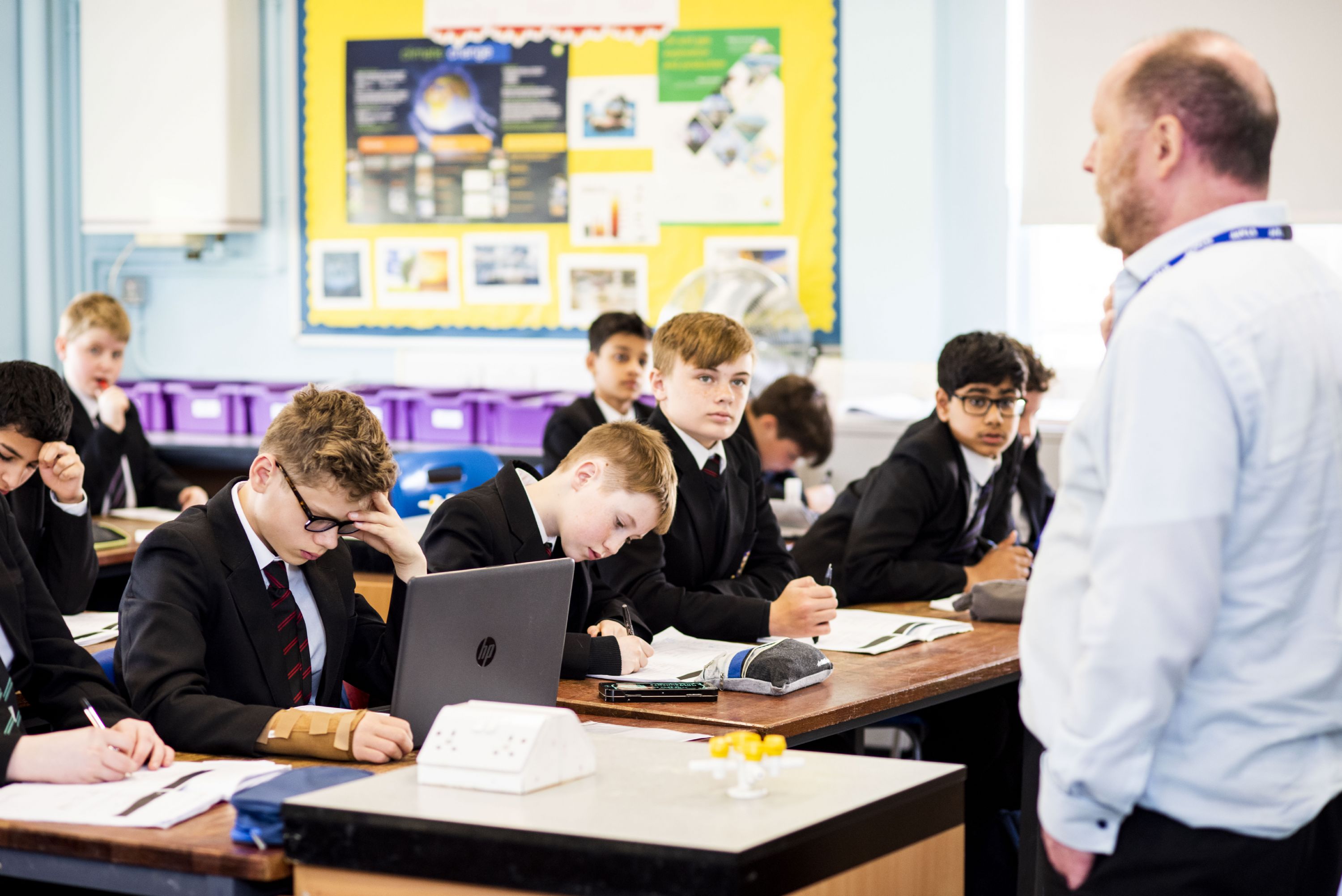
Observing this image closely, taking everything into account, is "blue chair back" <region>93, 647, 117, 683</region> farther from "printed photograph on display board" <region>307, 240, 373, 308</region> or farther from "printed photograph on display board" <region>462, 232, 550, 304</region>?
"printed photograph on display board" <region>307, 240, 373, 308</region>

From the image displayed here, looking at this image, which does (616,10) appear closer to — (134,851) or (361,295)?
(361,295)

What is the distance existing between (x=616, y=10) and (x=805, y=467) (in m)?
2.00

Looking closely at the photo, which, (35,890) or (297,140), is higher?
(297,140)

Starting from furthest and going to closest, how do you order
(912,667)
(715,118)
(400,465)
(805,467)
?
(715,118), (805,467), (400,465), (912,667)

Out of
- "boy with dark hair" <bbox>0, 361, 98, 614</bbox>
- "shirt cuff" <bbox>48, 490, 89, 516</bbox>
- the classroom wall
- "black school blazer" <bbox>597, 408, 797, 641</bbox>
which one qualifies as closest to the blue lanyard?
"black school blazer" <bbox>597, 408, 797, 641</bbox>

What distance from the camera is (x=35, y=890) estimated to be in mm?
1867

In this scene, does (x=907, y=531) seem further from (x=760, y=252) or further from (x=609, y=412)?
(x=760, y=252)

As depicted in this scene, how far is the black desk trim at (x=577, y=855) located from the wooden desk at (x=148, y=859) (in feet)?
0.20

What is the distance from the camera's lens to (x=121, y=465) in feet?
14.7

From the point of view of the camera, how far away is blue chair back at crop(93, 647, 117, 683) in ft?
7.27

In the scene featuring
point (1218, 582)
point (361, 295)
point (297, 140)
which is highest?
point (297, 140)

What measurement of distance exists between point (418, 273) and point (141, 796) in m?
4.47

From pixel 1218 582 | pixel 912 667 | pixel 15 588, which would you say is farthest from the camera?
pixel 912 667

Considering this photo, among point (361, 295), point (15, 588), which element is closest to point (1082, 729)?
point (15, 588)
